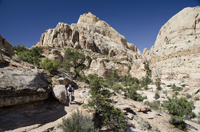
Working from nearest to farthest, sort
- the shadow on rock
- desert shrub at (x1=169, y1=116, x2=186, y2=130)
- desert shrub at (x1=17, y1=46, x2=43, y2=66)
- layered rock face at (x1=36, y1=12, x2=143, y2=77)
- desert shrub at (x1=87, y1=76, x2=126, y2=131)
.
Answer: the shadow on rock < desert shrub at (x1=87, y1=76, x2=126, y2=131) < desert shrub at (x1=169, y1=116, x2=186, y2=130) < desert shrub at (x1=17, y1=46, x2=43, y2=66) < layered rock face at (x1=36, y1=12, x2=143, y2=77)

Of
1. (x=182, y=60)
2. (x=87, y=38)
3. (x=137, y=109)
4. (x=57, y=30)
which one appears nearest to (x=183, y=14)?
(x=182, y=60)

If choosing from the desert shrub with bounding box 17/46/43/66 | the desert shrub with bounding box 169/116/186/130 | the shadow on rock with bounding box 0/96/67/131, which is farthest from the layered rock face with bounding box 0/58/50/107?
the desert shrub with bounding box 169/116/186/130

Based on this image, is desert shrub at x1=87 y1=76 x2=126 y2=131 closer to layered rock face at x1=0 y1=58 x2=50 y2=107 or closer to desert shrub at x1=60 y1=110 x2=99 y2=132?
desert shrub at x1=60 y1=110 x2=99 y2=132

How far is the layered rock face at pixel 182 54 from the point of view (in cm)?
2623

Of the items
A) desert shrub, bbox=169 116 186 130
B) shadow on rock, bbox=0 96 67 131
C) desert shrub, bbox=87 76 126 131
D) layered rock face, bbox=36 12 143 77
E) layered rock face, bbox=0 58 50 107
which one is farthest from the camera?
layered rock face, bbox=36 12 143 77

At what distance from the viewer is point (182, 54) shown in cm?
2912

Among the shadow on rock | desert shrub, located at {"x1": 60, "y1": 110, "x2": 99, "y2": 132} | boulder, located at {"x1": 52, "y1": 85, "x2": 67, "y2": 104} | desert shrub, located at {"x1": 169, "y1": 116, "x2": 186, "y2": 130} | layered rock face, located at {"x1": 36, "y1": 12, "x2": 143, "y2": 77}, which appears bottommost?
desert shrub, located at {"x1": 169, "y1": 116, "x2": 186, "y2": 130}

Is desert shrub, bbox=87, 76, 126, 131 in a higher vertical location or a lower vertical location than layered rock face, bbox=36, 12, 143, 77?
lower

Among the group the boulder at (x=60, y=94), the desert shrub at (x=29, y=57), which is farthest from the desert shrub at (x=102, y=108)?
the desert shrub at (x=29, y=57)

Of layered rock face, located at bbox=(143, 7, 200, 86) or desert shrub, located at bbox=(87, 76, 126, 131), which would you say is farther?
layered rock face, located at bbox=(143, 7, 200, 86)

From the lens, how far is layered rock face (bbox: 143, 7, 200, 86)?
86.1 feet

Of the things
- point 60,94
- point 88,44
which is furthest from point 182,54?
point 88,44

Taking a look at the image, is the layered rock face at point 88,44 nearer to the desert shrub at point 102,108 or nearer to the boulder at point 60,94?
the boulder at point 60,94

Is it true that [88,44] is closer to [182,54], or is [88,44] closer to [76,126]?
[182,54]
